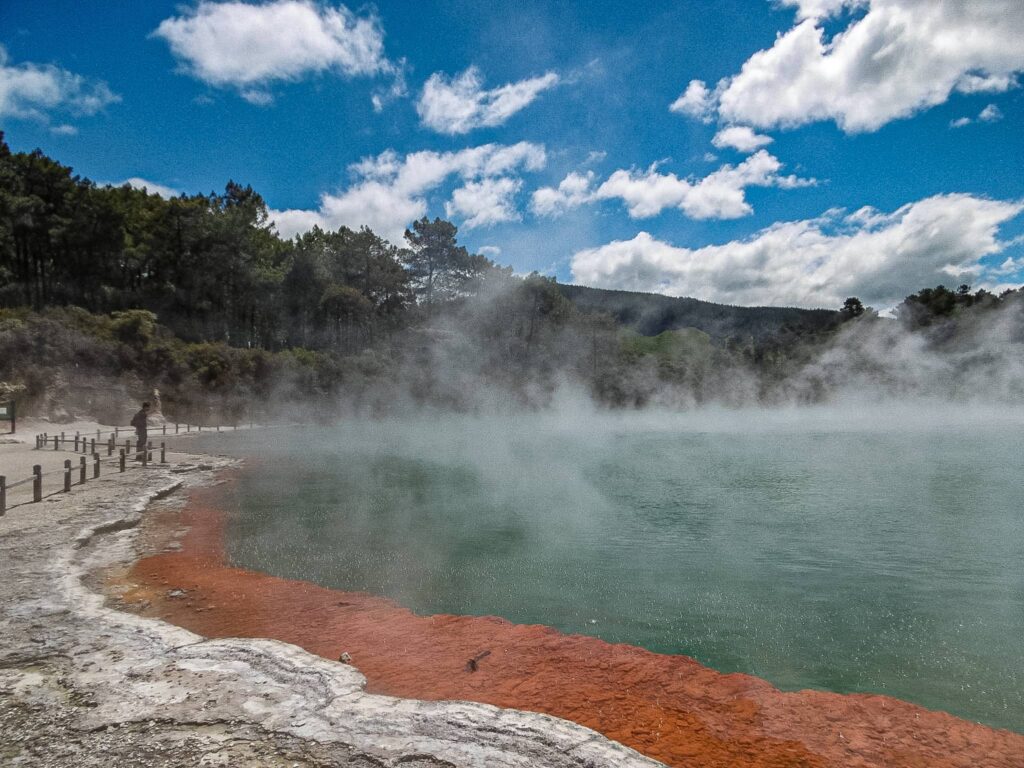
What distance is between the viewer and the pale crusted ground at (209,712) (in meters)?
2.71

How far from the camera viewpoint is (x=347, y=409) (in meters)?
35.2

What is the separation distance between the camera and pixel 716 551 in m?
7.63

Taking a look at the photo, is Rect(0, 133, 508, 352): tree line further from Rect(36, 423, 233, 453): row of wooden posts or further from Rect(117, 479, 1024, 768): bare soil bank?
Rect(117, 479, 1024, 768): bare soil bank

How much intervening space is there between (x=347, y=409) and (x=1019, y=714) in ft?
112

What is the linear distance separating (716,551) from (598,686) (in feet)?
13.9

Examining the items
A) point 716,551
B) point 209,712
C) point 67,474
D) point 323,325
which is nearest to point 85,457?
point 67,474

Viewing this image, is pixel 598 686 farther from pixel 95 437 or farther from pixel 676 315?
pixel 676 315

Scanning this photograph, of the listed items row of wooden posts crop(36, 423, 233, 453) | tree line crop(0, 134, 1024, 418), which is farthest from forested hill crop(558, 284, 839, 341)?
row of wooden posts crop(36, 423, 233, 453)

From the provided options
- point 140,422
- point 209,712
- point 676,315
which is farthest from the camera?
point 676,315

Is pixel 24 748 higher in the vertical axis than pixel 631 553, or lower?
higher

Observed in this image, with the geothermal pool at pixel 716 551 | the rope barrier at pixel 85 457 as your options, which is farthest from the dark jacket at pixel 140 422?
the geothermal pool at pixel 716 551

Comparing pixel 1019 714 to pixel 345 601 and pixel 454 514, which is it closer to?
pixel 345 601

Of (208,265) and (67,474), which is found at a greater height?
(208,265)

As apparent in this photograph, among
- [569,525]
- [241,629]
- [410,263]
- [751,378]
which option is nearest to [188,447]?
[569,525]
